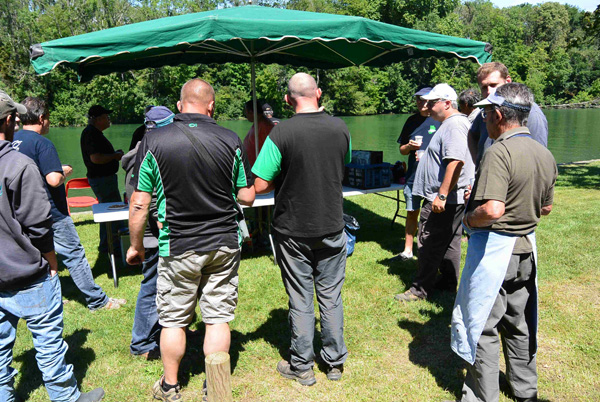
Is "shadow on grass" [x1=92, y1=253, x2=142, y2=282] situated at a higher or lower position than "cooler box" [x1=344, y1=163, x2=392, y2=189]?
lower

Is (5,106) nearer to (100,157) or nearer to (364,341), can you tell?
(364,341)

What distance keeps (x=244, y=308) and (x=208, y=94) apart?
225cm

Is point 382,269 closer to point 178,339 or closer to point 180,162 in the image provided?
point 178,339

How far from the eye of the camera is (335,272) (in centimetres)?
302

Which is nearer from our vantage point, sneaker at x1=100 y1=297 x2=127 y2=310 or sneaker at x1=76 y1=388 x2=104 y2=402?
sneaker at x1=76 y1=388 x2=104 y2=402

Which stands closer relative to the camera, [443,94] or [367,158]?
[443,94]

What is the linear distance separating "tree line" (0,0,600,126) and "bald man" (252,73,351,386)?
1289 inches

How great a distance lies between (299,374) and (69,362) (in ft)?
5.81

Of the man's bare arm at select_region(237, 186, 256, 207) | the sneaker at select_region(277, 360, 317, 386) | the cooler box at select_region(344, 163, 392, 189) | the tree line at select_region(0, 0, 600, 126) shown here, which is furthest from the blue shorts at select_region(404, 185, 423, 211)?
the tree line at select_region(0, 0, 600, 126)

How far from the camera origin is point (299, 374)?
309 centimetres

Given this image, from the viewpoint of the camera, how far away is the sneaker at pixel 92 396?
2.83 m

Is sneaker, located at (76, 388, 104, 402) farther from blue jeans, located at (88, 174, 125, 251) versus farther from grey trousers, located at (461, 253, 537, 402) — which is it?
blue jeans, located at (88, 174, 125, 251)

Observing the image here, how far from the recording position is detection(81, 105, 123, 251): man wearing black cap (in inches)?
211

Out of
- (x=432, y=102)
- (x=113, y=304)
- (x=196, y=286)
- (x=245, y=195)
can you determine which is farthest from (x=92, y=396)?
(x=432, y=102)
